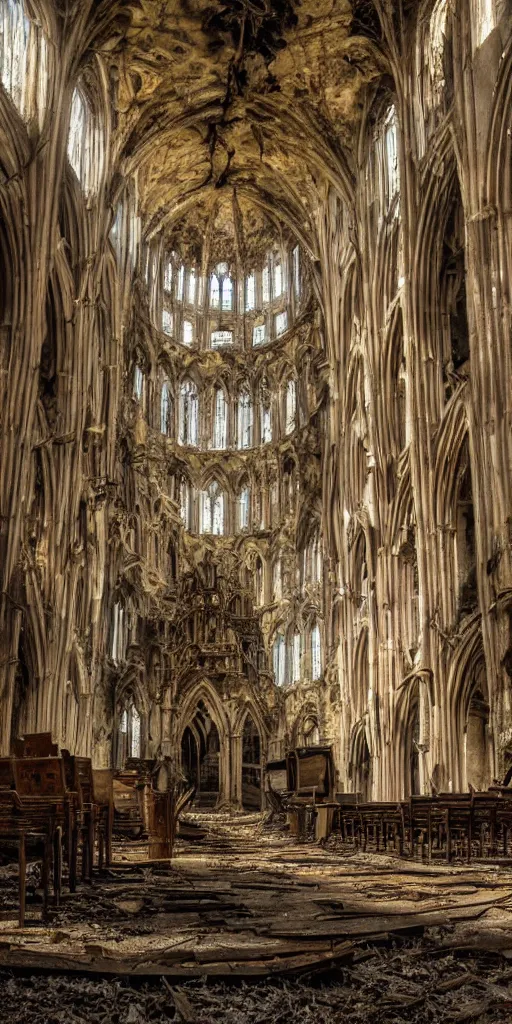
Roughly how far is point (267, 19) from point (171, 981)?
34297mm

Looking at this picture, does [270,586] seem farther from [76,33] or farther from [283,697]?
[76,33]

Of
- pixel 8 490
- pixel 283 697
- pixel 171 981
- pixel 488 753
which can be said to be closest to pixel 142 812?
pixel 8 490

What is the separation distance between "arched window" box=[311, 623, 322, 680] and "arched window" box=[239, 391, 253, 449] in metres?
10.4

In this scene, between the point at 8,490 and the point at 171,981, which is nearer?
the point at 171,981

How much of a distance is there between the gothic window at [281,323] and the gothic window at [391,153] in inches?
532

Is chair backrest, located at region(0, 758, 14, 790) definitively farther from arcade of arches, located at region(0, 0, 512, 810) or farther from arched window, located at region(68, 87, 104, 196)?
arched window, located at region(68, 87, 104, 196)

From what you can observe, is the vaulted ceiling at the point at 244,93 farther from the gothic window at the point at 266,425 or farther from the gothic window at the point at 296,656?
the gothic window at the point at 296,656

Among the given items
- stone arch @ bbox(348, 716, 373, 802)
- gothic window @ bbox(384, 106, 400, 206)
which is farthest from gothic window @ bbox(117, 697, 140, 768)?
gothic window @ bbox(384, 106, 400, 206)

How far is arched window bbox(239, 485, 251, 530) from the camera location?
46.9 m

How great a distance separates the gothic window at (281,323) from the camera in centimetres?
4853

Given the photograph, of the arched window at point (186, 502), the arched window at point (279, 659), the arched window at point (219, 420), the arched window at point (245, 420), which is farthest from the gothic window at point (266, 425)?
the arched window at point (279, 659)

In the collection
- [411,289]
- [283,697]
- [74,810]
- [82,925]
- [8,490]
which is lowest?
[82,925]

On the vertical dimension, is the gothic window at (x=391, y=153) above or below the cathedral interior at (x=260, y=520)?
above

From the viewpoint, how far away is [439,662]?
86.1ft
